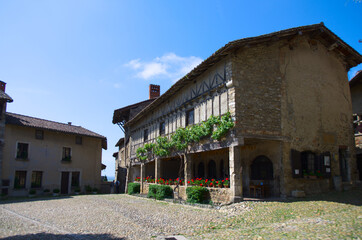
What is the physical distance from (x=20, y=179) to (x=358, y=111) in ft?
81.6

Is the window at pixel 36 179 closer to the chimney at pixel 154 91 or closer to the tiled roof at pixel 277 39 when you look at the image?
the chimney at pixel 154 91

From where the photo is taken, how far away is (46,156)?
23.9 meters

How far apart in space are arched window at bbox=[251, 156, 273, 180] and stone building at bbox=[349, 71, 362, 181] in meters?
7.31

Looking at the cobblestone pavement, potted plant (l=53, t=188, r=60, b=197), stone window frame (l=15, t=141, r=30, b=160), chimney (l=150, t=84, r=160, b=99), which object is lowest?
potted plant (l=53, t=188, r=60, b=197)

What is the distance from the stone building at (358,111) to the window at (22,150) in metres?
23.7

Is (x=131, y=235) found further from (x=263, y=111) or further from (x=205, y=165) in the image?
(x=205, y=165)

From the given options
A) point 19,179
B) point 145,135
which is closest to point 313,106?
point 145,135

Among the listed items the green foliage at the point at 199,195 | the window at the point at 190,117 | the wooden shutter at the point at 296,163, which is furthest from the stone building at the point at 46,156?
the wooden shutter at the point at 296,163

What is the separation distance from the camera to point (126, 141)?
28.0 m

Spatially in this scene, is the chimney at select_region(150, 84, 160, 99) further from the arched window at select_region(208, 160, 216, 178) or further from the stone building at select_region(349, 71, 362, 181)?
the stone building at select_region(349, 71, 362, 181)

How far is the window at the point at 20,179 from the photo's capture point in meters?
21.7

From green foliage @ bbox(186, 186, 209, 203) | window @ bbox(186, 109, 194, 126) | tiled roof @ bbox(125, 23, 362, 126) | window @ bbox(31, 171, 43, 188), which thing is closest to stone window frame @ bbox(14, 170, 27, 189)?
window @ bbox(31, 171, 43, 188)

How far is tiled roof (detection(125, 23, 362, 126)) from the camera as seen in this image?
12.1 meters

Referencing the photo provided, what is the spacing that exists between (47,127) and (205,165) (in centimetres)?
1435
